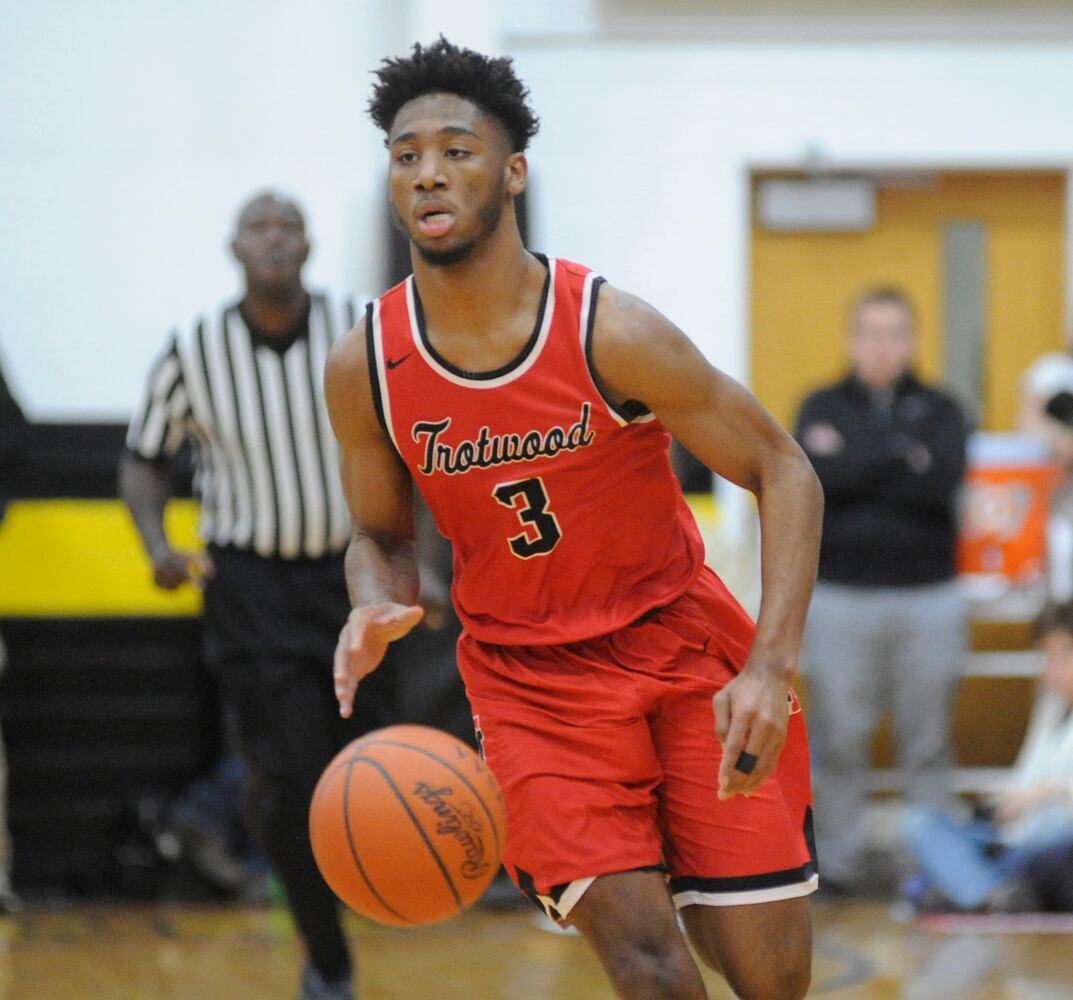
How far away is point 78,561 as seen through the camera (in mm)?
7832

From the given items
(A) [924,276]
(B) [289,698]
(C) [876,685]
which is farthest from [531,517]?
(A) [924,276]

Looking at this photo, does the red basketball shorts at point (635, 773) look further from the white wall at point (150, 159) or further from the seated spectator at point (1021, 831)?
the white wall at point (150, 159)

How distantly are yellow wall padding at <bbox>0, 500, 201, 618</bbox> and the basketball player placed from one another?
4.56 m

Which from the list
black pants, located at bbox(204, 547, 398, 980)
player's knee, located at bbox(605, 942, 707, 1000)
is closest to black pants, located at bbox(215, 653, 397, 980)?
black pants, located at bbox(204, 547, 398, 980)

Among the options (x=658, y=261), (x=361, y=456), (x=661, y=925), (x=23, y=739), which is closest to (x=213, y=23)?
(x=658, y=261)

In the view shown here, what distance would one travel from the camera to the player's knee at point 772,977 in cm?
329

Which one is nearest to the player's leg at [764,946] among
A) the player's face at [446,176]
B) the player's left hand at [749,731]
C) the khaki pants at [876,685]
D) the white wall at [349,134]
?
the player's left hand at [749,731]

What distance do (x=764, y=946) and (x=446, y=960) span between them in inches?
120

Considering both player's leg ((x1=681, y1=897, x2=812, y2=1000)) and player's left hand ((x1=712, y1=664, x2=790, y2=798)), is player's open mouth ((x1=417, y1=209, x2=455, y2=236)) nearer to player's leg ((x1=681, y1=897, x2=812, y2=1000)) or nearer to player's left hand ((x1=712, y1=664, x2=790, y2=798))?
player's left hand ((x1=712, y1=664, x2=790, y2=798))

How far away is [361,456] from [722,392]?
728 millimetres

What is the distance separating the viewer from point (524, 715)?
3391 millimetres

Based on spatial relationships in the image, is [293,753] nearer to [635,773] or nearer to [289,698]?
[289,698]

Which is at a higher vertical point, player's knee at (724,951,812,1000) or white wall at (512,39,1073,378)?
white wall at (512,39,1073,378)

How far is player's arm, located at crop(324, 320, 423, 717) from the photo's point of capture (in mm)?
3395
